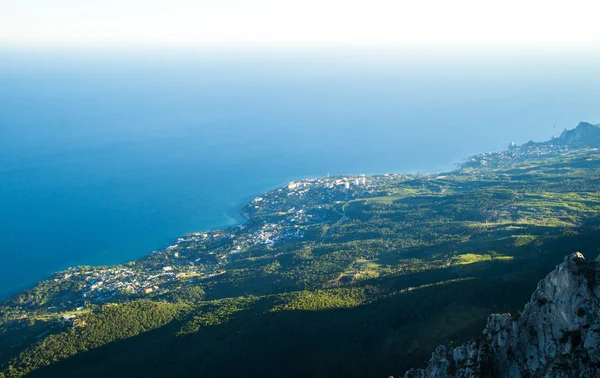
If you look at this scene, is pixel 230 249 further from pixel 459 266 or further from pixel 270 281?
pixel 459 266

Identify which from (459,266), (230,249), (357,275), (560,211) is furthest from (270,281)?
(560,211)

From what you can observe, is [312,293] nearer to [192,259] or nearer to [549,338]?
[549,338]

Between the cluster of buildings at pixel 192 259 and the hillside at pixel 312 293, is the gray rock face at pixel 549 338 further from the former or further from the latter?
the cluster of buildings at pixel 192 259

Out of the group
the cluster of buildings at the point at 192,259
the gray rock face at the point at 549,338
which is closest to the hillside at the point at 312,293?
the cluster of buildings at the point at 192,259

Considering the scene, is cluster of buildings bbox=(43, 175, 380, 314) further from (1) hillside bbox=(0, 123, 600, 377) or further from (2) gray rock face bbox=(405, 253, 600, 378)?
(2) gray rock face bbox=(405, 253, 600, 378)

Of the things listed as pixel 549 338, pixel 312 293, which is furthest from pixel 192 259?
pixel 549 338
